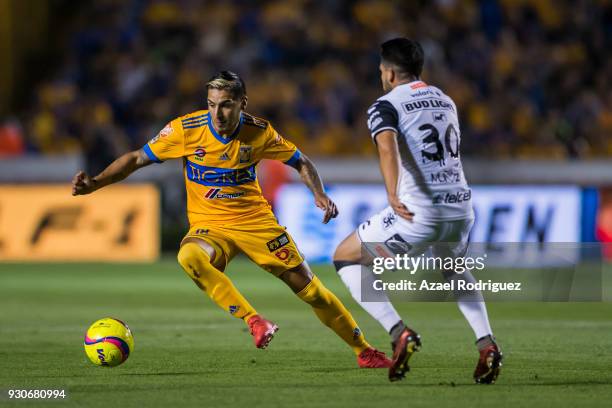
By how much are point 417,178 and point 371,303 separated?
2.68 ft

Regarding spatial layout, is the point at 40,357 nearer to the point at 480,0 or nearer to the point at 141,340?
the point at 141,340

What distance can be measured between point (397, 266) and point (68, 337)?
151 inches

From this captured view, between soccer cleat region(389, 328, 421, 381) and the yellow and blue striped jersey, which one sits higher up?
the yellow and blue striped jersey

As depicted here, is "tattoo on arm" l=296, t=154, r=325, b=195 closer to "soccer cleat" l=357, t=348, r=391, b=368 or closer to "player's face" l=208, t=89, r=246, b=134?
"player's face" l=208, t=89, r=246, b=134

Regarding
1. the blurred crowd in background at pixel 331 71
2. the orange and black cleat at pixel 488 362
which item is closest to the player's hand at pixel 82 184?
the orange and black cleat at pixel 488 362

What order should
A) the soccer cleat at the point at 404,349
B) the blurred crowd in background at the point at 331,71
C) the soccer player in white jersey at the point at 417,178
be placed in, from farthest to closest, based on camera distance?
the blurred crowd in background at the point at 331,71 < the soccer player in white jersey at the point at 417,178 < the soccer cleat at the point at 404,349

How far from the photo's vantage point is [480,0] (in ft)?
75.2

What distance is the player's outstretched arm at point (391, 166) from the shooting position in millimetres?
7078

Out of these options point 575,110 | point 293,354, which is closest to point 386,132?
point 293,354

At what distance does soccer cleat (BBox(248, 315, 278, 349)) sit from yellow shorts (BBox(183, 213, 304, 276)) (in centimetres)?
57

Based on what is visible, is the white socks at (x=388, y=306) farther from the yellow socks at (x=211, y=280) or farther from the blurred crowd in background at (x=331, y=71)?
the blurred crowd in background at (x=331, y=71)

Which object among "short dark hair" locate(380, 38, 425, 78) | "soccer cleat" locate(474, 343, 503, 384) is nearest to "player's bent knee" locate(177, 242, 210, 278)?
"short dark hair" locate(380, 38, 425, 78)

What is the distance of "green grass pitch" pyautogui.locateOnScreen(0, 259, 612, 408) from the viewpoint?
705cm

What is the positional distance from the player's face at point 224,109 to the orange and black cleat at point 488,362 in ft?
7.65
